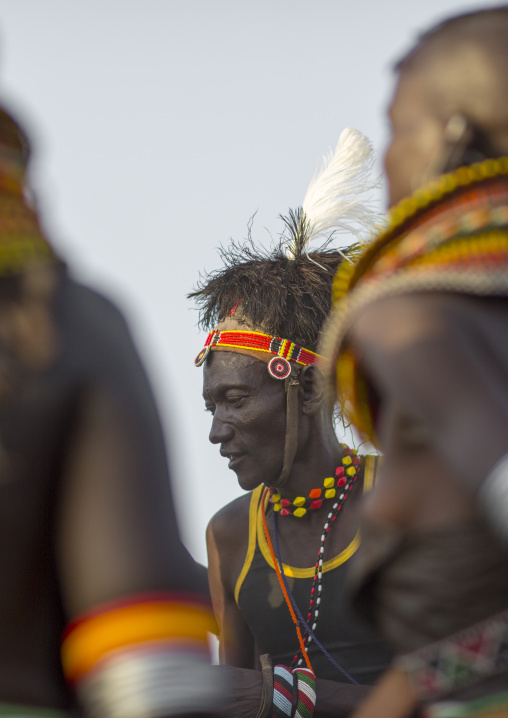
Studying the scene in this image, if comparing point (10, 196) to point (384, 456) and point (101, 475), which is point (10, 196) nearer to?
point (101, 475)

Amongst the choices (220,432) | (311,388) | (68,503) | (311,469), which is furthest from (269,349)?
(68,503)

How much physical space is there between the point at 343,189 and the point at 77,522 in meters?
3.90

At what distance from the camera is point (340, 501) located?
178 inches

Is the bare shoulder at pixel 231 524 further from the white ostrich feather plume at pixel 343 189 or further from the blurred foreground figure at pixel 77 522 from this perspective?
the blurred foreground figure at pixel 77 522

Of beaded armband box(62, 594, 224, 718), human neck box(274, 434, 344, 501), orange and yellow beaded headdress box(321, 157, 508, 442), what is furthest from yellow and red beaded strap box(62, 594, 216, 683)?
human neck box(274, 434, 344, 501)

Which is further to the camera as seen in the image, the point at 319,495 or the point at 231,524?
the point at 231,524

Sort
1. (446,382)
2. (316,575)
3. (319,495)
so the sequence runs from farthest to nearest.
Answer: (319,495), (316,575), (446,382)

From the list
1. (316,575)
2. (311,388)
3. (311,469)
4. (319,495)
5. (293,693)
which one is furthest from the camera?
(311,388)

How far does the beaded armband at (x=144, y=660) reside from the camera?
1.07 meters

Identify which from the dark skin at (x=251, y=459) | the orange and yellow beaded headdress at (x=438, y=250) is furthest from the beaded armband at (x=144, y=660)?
the dark skin at (x=251, y=459)

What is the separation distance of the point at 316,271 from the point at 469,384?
3.89 m

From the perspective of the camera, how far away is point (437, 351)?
1.32 m

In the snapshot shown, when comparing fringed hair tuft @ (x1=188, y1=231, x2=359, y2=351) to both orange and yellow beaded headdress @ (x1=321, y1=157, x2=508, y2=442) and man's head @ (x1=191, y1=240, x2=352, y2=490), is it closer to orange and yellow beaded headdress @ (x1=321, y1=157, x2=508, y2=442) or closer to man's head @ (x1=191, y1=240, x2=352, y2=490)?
man's head @ (x1=191, y1=240, x2=352, y2=490)

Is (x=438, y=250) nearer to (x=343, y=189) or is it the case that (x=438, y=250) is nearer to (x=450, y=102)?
(x=450, y=102)
